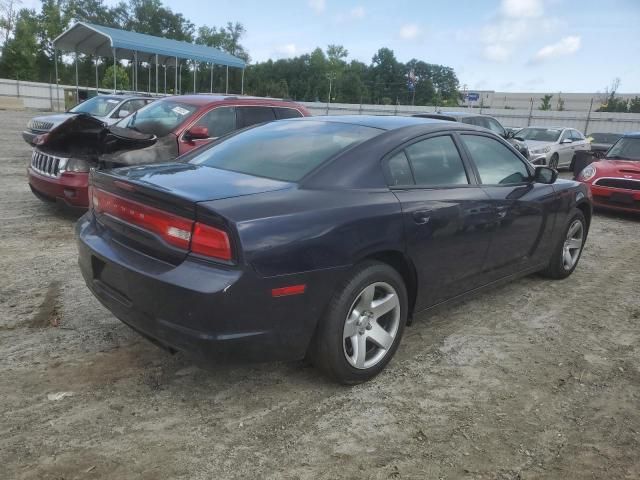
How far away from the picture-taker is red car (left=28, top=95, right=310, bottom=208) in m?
6.24

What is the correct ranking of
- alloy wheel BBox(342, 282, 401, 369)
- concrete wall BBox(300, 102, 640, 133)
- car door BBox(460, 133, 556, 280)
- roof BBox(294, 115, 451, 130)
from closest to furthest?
alloy wheel BBox(342, 282, 401, 369) < roof BBox(294, 115, 451, 130) < car door BBox(460, 133, 556, 280) < concrete wall BBox(300, 102, 640, 133)

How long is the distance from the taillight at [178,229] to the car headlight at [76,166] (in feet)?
12.2

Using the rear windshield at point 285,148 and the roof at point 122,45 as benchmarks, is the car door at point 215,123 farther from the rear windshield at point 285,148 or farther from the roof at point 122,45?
the roof at point 122,45

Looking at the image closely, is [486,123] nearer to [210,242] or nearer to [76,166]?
[76,166]

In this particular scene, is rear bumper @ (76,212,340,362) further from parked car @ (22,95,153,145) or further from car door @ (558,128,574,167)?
car door @ (558,128,574,167)

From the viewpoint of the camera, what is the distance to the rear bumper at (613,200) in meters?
8.66

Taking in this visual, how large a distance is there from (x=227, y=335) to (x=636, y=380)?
2680mm

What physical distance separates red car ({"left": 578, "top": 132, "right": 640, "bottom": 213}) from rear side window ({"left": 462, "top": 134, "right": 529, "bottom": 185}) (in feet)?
17.5

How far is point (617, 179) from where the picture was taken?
8.85 metres

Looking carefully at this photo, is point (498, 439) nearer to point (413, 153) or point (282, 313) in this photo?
point (282, 313)

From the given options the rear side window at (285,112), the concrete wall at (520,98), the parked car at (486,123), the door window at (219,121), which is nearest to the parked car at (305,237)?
the door window at (219,121)

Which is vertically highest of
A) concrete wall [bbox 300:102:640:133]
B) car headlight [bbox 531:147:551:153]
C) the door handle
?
concrete wall [bbox 300:102:640:133]

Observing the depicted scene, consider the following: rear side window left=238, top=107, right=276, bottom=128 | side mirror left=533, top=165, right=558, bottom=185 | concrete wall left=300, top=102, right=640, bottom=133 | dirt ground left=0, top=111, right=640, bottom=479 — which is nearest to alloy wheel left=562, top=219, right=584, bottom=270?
side mirror left=533, top=165, right=558, bottom=185

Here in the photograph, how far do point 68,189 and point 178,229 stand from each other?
171 inches
